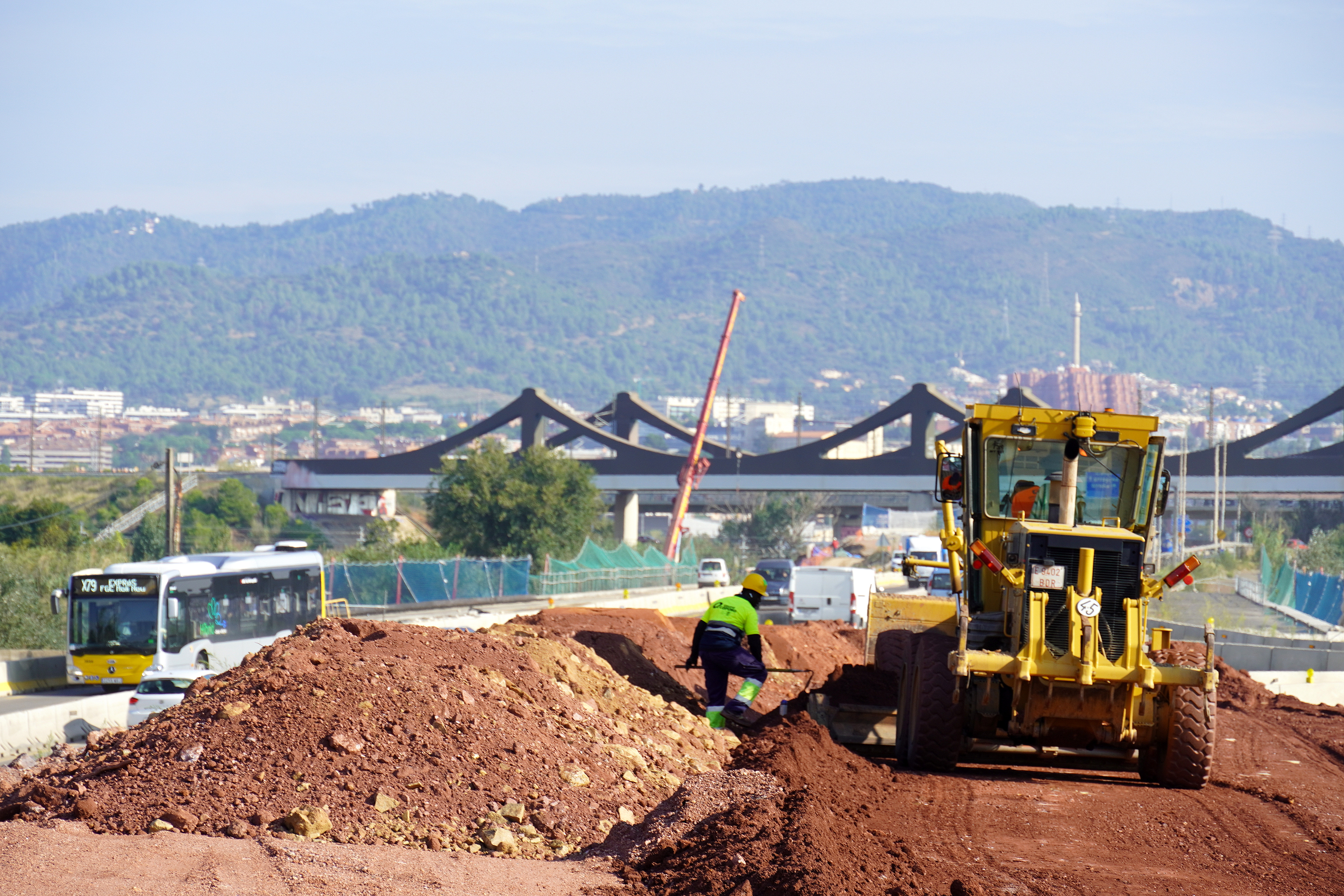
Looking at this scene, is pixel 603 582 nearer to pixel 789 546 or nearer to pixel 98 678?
pixel 98 678

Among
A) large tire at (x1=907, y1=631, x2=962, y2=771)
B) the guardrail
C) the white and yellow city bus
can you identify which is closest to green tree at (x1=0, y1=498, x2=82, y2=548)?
the guardrail

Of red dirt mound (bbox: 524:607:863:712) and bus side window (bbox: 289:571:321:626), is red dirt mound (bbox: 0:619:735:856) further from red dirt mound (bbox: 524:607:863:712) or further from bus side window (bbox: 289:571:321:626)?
bus side window (bbox: 289:571:321:626)

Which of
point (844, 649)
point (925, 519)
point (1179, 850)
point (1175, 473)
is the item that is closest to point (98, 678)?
point (844, 649)

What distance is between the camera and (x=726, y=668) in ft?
52.7

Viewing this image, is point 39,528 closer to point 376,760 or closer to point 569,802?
point 376,760

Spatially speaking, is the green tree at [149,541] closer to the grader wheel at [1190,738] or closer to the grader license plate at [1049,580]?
the grader license plate at [1049,580]

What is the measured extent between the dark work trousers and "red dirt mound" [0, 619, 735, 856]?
1.40 metres

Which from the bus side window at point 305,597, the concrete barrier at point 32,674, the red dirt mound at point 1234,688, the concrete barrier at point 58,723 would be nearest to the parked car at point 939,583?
the red dirt mound at point 1234,688

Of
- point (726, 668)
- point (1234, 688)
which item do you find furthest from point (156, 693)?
point (1234, 688)

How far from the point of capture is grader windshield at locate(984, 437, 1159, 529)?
13.6m

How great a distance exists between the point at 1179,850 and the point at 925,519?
119451 mm

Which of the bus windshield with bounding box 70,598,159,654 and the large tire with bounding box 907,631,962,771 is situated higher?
the large tire with bounding box 907,631,962,771

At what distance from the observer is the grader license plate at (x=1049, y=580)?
12.3 m

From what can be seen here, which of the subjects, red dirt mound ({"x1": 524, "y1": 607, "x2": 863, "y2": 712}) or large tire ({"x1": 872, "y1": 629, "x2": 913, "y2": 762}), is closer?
large tire ({"x1": 872, "y1": 629, "x2": 913, "y2": 762})
